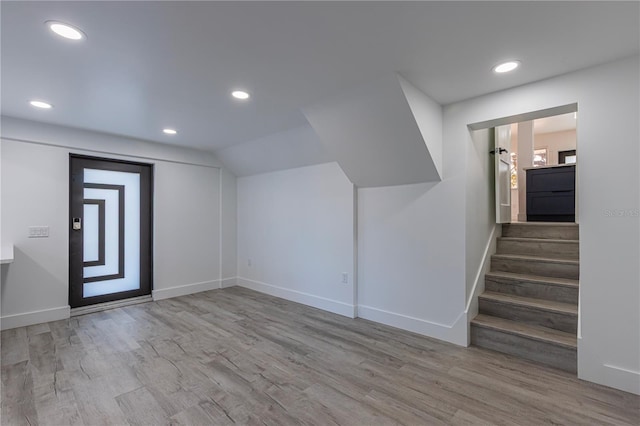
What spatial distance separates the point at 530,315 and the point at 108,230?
5252mm

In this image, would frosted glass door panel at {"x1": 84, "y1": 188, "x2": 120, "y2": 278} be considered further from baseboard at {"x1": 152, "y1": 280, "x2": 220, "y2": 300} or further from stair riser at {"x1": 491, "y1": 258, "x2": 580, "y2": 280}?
stair riser at {"x1": 491, "y1": 258, "x2": 580, "y2": 280}

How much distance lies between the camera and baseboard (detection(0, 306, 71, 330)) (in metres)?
3.34

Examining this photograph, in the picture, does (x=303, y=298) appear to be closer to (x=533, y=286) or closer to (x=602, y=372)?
(x=533, y=286)

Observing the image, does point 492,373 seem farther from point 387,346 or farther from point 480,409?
point 387,346

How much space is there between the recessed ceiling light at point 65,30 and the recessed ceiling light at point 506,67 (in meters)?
2.92

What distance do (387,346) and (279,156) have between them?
2.95 meters

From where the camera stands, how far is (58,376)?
232 centimetres

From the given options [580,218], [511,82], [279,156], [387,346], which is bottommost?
[387,346]

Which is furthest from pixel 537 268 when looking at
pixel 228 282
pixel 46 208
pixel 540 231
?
pixel 46 208

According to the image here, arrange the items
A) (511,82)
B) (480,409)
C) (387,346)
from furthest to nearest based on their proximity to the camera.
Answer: (387,346), (511,82), (480,409)

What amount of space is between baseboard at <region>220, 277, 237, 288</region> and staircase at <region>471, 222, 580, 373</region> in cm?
407

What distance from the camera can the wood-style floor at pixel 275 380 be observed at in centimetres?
187

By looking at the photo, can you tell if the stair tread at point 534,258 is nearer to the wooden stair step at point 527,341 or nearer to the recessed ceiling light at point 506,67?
the wooden stair step at point 527,341

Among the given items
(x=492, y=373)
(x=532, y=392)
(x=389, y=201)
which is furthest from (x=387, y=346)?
(x=389, y=201)
